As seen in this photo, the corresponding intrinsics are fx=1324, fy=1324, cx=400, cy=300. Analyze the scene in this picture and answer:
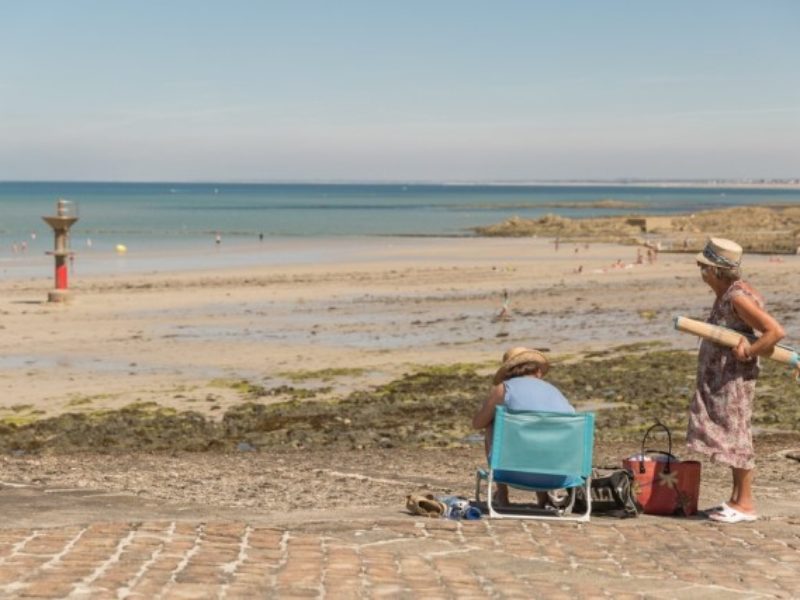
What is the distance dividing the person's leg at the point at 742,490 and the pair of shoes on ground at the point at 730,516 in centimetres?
3

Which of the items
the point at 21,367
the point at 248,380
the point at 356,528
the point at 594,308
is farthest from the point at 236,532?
the point at 594,308

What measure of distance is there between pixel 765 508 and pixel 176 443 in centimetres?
679

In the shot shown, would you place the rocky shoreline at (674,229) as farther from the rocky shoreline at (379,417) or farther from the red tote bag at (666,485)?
the red tote bag at (666,485)

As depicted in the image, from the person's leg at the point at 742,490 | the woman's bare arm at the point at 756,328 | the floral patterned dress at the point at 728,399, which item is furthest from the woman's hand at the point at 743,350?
the person's leg at the point at 742,490

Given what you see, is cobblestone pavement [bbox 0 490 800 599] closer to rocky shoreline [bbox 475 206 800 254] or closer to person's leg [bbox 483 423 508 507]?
person's leg [bbox 483 423 508 507]

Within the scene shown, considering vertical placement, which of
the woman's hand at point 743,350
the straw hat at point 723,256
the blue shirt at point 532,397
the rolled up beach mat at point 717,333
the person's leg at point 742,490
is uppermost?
the straw hat at point 723,256

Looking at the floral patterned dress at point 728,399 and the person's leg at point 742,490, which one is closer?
the floral patterned dress at point 728,399

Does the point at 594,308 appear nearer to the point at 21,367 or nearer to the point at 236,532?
the point at 21,367

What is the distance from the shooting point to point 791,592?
A: 7098mm

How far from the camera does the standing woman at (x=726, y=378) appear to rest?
338 inches

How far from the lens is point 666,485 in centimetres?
913

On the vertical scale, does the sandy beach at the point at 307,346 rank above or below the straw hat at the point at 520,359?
below

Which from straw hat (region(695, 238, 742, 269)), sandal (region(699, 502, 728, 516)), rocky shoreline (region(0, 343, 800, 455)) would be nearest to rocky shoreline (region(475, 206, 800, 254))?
rocky shoreline (region(0, 343, 800, 455))

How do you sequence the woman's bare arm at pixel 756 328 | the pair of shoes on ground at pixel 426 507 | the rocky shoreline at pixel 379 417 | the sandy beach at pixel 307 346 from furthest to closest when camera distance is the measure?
1. the rocky shoreline at pixel 379 417
2. the sandy beach at pixel 307 346
3. the pair of shoes on ground at pixel 426 507
4. the woman's bare arm at pixel 756 328
